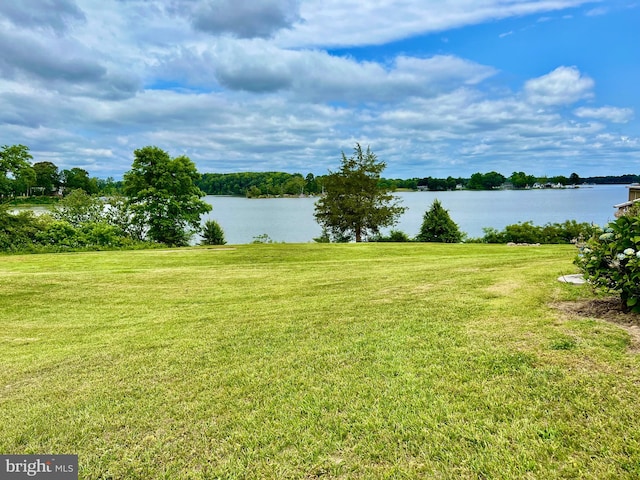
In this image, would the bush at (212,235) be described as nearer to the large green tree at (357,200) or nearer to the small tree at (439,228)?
the large green tree at (357,200)

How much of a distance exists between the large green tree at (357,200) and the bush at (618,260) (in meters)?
25.9

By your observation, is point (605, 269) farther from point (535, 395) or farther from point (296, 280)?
point (296, 280)

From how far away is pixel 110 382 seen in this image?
3.84 metres

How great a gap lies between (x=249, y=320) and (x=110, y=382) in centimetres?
224

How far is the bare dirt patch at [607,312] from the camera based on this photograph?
3.87 m

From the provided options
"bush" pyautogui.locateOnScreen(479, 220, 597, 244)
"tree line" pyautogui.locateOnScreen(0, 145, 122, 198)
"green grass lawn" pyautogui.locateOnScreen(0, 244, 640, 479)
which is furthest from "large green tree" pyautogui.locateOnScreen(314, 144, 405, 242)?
"green grass lawn" pyautogui.locateOnScreen(0, 244, 640, 479)

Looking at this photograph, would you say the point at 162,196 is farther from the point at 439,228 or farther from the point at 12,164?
the point at 439,228

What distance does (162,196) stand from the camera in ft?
97.3

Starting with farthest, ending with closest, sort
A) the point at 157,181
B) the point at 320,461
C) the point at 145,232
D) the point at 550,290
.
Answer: the point at 145,232 < the point at 157,181 < the point at 550,290 < the point at 320,461

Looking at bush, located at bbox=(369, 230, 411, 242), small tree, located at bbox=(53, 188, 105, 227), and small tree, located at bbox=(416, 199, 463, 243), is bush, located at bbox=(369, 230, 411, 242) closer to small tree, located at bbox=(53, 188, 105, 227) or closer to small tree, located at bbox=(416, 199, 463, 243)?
small tree, located at bbox=(416, 199, 463, 243)

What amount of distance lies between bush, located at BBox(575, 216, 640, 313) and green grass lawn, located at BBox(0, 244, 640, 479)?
0.49m

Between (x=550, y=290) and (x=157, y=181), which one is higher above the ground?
(x=157, y=181)

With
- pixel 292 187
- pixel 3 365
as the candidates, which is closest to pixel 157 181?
pixel 3 365

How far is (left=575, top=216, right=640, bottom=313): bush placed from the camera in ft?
12.7
